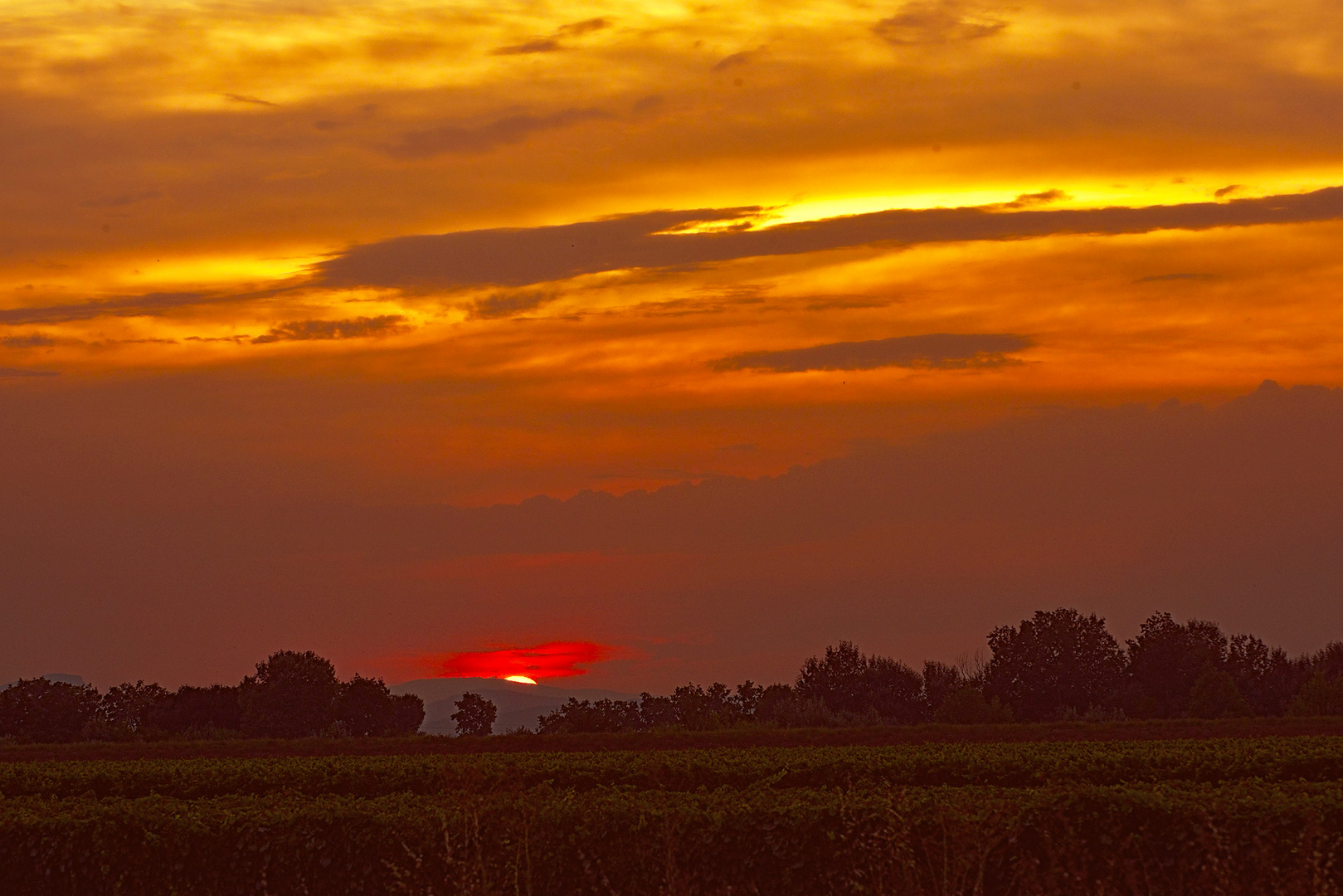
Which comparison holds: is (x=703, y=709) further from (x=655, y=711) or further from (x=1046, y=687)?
(x=1046, y=687)

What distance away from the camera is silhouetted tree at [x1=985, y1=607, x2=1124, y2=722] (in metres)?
70.1

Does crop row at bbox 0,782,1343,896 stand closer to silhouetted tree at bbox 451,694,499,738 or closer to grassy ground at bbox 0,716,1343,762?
grassy ground at bbox 0,716,1343,762

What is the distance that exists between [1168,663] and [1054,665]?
5.77 meters

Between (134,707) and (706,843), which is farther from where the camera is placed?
(134,707)

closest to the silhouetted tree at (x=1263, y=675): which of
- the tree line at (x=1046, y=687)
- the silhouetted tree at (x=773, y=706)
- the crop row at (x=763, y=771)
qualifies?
the tree line at (x=1046, y=687)

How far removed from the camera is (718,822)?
55.6ft

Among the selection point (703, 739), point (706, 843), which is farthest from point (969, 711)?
point (706, 843)

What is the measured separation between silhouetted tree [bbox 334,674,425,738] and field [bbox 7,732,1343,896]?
44.1 metres

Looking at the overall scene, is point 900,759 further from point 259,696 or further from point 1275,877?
point 259,696

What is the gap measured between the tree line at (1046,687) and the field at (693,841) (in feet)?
115

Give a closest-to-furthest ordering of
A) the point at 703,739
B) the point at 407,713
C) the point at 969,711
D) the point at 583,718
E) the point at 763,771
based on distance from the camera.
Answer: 1. the point at 763,771
2. the point at 703,739
3. the point at 583,718
4. the point at 969,711
5. the point at 407,713

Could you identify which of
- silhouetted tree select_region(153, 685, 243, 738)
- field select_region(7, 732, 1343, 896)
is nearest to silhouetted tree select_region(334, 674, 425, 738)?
silhouetted tree select_region(153, 685, 243, 738)

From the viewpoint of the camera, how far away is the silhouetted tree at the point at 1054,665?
2758 inches

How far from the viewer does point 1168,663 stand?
228ft
